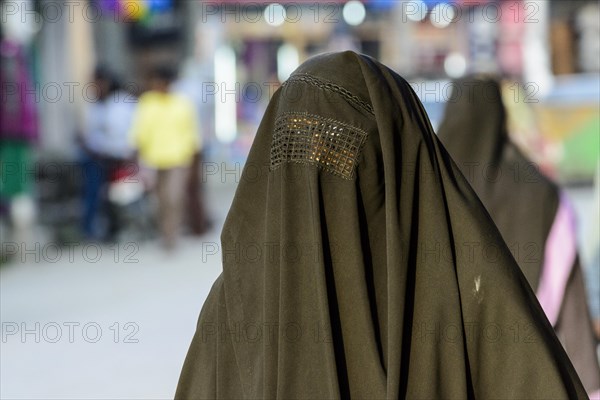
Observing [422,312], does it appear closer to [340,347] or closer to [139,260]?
[340,347]

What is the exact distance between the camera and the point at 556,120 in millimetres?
13500

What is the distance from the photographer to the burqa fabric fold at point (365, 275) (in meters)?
2.35

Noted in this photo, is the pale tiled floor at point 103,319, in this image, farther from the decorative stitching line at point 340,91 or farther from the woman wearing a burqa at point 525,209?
the decorative stitching line at point 340,91

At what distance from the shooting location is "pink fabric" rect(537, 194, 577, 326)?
4.04 metres

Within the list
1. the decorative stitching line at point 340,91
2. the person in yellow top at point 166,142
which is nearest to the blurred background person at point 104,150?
the person in yellow top at point 166,142

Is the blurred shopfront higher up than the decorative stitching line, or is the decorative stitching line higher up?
the decorative stitching line

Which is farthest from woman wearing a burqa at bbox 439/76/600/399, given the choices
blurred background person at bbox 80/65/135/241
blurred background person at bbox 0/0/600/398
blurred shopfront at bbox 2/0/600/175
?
blurred shopfront at bbox 2/0/600/175

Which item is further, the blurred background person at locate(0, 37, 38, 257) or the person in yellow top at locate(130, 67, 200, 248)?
the person in yellow top at locate(130, 67, 200, 248)

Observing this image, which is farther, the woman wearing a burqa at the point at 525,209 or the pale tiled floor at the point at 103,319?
the pale tiled floor at the point at 103,319

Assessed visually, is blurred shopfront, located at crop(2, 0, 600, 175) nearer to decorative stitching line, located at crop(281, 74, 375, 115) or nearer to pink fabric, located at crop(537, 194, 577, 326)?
pink fabric, located at crop(537, 194, 577, 326)

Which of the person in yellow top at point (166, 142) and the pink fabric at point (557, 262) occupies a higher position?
the pink fabric at point (557, 262)

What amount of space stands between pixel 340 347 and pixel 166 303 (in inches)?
206

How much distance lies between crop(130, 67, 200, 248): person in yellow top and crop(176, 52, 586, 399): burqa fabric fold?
7.07 metres

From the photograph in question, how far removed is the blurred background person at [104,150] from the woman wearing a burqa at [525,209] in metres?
5.46
